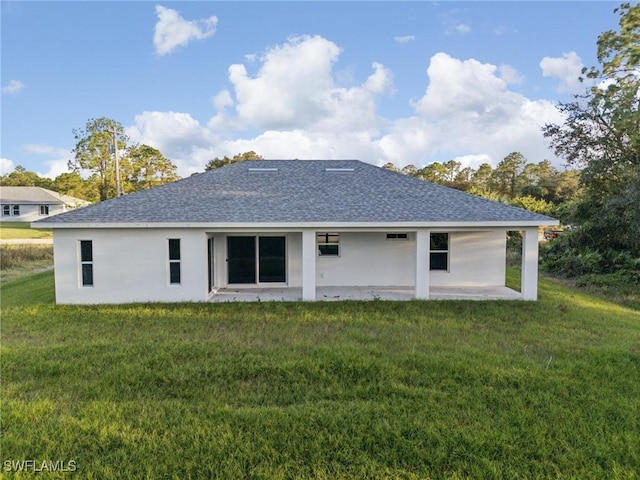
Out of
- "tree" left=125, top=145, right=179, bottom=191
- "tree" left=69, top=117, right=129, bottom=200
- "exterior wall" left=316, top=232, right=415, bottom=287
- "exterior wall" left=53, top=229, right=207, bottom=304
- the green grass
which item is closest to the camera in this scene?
"exterior wall" left=53, top=229, right=207, bottom=304

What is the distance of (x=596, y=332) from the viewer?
7.73m

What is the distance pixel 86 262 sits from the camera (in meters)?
10.4

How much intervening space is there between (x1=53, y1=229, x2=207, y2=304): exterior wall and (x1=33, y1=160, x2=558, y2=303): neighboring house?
0.09ft

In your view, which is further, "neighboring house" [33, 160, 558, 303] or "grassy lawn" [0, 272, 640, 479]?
"neighboring house" [33, 160, 558, 303]

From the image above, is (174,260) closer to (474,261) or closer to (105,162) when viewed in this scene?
(474,261)

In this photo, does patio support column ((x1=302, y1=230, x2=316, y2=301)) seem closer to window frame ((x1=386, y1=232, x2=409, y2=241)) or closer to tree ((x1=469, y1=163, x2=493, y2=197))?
window frame ((x1=386, y1=232, x2=409, y2=241))

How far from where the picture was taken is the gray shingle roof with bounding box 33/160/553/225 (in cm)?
1051

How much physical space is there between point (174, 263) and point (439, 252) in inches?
346

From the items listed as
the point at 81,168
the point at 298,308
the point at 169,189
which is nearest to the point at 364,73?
the point at 169,189

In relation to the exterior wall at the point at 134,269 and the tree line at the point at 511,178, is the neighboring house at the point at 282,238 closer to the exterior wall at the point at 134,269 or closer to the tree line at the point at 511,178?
the exterior wall at the point at 134,269

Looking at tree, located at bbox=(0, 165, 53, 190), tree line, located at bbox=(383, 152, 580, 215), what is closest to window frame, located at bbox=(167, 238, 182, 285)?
tree line, located at bbox=(383, 152, 580, 215)

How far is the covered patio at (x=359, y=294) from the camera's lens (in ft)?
35.7

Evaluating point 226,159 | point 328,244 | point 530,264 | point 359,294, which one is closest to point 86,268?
point 328,244

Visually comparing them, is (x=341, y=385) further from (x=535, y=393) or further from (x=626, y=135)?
(x=626, y=135)
